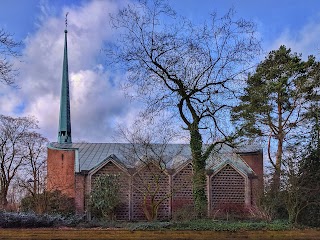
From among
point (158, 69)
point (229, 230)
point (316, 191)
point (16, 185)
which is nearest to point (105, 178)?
point (16, 185)

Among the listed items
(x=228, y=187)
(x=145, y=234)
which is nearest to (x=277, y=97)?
(x=228, y=187)

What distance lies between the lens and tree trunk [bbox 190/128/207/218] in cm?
1722

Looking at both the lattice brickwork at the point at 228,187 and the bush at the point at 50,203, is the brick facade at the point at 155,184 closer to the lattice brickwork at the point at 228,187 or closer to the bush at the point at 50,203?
the lattice brickwork at the point at 228,187

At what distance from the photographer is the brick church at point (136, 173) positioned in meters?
26.8

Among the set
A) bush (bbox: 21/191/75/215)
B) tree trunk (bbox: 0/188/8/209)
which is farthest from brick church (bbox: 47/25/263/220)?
tree trunk (bbox: 0/188/8/209)

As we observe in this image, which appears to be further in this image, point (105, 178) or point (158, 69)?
point (105, 178)

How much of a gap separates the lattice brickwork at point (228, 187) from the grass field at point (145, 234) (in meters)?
20.7

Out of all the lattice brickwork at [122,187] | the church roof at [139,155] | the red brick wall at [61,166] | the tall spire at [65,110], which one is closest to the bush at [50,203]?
the lattice brickwork at [122,187]

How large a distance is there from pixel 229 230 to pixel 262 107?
16317 mm

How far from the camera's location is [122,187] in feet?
90.3

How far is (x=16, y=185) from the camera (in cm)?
3152

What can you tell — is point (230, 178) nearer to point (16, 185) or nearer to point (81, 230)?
point (16, 185)

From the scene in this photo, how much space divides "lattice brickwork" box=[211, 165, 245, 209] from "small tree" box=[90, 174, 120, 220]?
27.6 ft

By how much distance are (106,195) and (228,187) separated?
10.2 m
